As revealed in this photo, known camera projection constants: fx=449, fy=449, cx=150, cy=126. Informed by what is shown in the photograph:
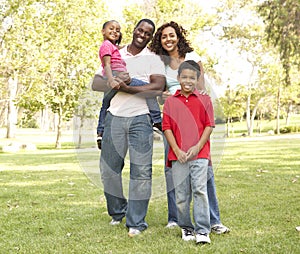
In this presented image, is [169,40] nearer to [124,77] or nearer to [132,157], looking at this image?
[124,77]

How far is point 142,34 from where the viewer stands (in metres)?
4.06

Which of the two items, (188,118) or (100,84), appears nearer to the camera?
(188,118)

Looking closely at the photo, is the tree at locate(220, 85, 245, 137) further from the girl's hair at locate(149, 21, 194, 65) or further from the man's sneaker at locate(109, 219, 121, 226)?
the girl's hair at locate(149, 21, 194, 65)

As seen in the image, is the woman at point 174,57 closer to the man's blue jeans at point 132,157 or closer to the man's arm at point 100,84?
the man's blue jeans at point 132,157

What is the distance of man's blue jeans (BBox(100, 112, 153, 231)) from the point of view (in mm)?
4129

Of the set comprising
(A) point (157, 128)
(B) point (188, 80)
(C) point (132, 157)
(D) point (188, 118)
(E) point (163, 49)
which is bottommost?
(C) point (132, 157)

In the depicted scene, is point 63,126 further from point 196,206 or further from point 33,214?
point 196,206

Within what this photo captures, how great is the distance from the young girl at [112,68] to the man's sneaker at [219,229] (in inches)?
41.6

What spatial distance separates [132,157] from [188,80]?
91 centimetres

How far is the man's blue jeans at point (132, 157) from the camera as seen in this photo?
13.5 ft

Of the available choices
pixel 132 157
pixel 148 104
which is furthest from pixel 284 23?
pixel 132 157

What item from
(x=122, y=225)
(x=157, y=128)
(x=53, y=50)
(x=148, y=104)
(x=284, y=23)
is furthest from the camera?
(x=53, y=50)

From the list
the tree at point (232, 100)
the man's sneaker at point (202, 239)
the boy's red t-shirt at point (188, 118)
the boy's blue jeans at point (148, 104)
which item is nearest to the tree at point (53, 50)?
the boy's blue jeans at point (148, 104)

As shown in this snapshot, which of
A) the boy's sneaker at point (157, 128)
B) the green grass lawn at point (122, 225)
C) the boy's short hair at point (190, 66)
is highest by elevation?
the boy's short hair at point (190, 66)
